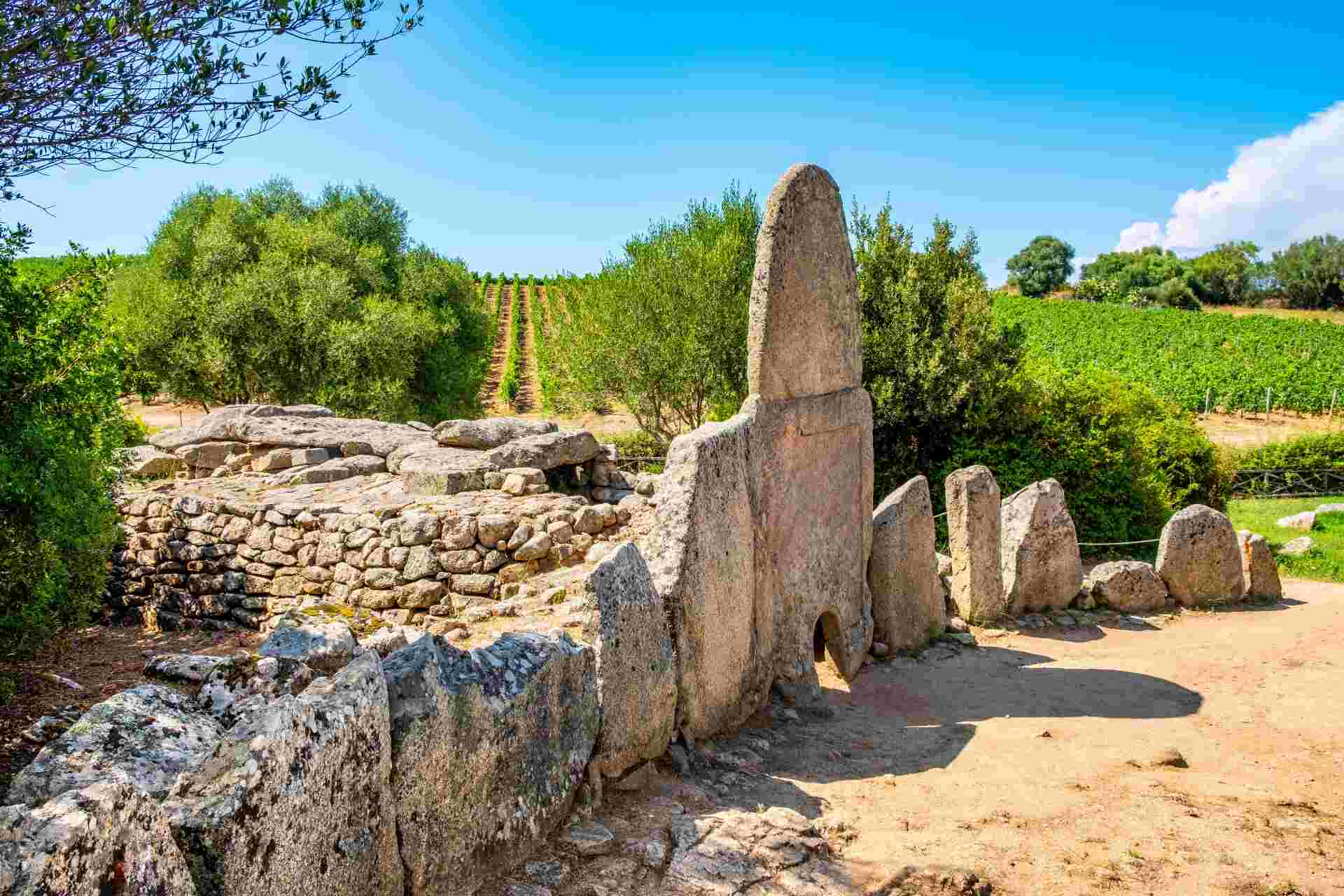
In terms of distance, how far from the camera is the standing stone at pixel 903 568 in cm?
892

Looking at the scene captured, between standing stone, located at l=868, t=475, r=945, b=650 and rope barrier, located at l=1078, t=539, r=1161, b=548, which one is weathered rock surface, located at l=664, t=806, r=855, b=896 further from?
rope barrier, located at l=1078, t=539, r=1161, b=548

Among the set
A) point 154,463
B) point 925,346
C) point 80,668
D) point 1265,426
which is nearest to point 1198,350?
point 1265,426

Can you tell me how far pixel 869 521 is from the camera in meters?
8.76

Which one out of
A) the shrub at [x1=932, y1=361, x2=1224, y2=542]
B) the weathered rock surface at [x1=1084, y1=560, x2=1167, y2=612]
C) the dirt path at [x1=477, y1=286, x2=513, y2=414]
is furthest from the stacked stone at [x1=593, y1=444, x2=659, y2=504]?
the dirt path at [x1=477, y1=286, x2=513, y2=414]

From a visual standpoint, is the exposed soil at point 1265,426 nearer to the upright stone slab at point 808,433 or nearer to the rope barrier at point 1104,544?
the rope barrier at point 1104,544

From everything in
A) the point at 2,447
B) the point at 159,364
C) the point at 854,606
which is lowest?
the point at 854,606

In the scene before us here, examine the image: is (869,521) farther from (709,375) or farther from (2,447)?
(709,375)

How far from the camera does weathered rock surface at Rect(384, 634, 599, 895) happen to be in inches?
147

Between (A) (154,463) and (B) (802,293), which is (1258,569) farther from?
(A) (154,463)

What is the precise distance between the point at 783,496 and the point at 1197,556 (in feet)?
20.9

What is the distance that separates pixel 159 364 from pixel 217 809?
25.4 m

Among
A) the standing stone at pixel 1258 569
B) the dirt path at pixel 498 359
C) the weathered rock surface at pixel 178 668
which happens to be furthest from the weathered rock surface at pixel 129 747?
the dirt path at pixel 498 359

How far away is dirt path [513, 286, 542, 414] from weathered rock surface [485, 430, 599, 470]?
95.8 feet

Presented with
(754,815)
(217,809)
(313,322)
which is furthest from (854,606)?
(313,322)
